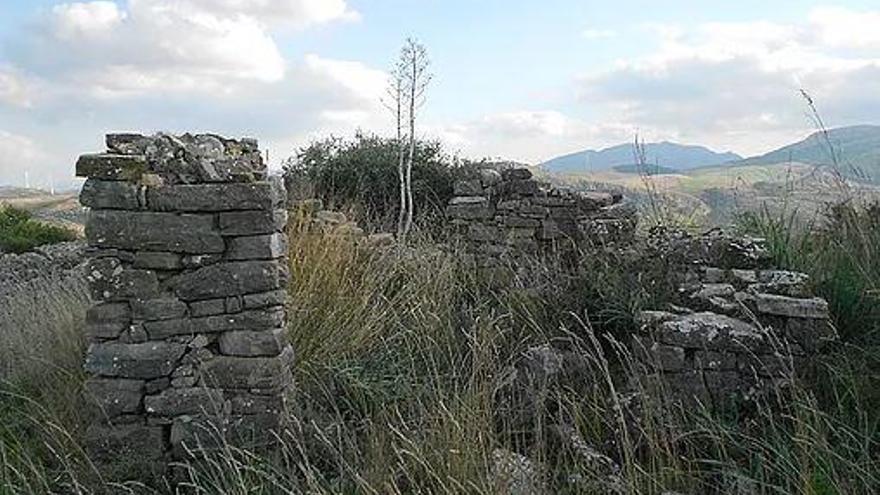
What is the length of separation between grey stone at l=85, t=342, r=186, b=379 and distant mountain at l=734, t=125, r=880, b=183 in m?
4.85

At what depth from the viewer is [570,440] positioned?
13.0 feet

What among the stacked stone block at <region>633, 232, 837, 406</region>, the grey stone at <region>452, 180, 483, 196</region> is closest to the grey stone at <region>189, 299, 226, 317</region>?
the stacked stone block at <region>633, 232, 837, 406</region>

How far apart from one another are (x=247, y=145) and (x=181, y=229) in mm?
1134

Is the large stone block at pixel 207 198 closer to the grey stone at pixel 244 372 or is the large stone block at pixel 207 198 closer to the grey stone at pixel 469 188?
the grey stone at pixel 244 372

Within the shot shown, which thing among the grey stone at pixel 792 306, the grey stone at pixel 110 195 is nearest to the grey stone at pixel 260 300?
the grey stone at pixel 110 195

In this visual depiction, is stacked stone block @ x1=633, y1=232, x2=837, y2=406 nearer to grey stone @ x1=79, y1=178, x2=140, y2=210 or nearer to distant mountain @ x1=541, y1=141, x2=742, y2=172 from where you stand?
grey stone @ x1=79, y1=178, x2=140, y2=210

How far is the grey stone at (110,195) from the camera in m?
4.32

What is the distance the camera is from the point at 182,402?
4.33 metres

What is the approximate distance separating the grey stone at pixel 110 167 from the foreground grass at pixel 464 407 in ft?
4.53

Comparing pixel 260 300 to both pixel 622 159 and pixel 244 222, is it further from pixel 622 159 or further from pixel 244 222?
pixel 622 159

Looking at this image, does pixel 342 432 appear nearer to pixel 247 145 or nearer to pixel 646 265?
pixel 247 145

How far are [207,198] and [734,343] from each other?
3.08m

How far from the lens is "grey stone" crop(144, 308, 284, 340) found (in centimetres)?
435

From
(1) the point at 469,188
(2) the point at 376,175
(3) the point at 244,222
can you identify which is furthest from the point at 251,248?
(2) the point at 376,175
